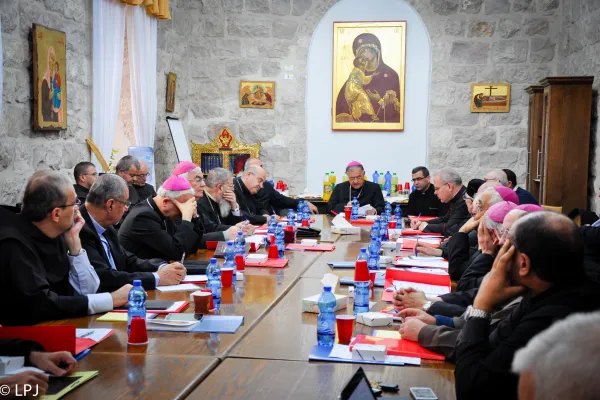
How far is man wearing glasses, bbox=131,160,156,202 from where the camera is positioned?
8242 mm

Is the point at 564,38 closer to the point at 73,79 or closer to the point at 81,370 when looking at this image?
the point at 73,79

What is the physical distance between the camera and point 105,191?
13.7 feet

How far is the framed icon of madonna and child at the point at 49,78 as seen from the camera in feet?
21.6

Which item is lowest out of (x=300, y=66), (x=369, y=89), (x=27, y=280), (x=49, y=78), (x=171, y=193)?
(x=27, y=280)

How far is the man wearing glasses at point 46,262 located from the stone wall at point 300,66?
21.7 ft

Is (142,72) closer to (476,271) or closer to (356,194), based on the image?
(356,194)

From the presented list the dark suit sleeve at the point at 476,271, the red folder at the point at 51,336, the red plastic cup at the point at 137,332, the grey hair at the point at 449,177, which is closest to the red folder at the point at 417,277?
the dark suit sleeve at the point at 476,271

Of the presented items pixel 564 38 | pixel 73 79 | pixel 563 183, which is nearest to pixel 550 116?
pixel 563 183

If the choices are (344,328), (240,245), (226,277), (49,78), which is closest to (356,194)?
(49,78)

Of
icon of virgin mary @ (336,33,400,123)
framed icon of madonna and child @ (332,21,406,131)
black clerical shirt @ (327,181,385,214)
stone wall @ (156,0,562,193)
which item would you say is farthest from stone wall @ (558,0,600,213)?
black clerical shirt @ (327,181,385,214)

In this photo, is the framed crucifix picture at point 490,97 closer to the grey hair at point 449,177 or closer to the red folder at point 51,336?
the grey hair at point 449,177

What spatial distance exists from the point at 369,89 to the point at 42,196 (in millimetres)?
7870

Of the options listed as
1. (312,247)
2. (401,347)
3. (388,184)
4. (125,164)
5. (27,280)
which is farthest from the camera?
(388,184)

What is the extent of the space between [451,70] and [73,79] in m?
5.75
